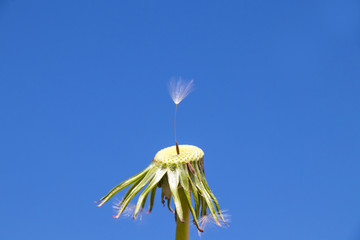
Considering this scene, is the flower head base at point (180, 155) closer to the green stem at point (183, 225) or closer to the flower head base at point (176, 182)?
the flower head base at point (176, 182)

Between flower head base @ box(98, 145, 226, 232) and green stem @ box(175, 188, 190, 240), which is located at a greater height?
flower head base @ box(98, 145, 226, 232)

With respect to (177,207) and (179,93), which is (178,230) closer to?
(177,207)

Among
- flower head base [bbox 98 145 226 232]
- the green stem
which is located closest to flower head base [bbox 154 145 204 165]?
flower head base [bbox 98 145 226 232]

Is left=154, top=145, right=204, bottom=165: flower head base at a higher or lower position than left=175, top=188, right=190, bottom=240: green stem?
higher

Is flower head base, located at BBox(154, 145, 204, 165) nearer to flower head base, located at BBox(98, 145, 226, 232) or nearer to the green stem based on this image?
flower head base, located at BBox(98, 145, 226, 232)

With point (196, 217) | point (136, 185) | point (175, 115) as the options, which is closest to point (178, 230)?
point (196, 217)

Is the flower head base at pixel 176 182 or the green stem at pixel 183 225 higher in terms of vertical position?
the flower head base at pixel 176 182

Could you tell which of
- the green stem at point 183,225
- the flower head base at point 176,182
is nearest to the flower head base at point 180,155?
the flower head base at point 176,182
